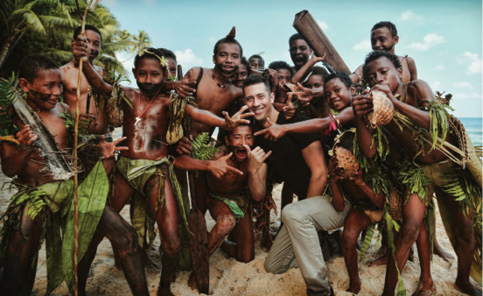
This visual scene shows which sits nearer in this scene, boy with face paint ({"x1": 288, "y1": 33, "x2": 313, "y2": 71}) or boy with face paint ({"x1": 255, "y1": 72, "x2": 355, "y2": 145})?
boy with face paint ({"x1": 255, "y1": 72, "x2": 355, "y2": 145})

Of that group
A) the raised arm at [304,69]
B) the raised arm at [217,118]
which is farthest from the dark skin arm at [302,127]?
the raised arm at [304,69]

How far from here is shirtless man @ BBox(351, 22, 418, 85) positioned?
4.40 metres

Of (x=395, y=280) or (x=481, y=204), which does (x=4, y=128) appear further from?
(x=481, y=204)

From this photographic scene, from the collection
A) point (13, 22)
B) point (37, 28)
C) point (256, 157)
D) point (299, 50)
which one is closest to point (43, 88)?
point (256, 157)

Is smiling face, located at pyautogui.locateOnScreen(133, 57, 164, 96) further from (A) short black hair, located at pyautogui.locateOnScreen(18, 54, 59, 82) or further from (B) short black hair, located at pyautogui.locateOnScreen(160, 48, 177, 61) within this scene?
(B) short black hair, located at pyautogui.locateOnScreen(160, 48, 177, 61)

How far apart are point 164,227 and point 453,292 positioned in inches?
116

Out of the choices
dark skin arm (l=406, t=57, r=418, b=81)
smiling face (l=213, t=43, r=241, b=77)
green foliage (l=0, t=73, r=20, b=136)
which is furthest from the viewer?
dark skin arm (l=406, t=57, r=418, b=81)

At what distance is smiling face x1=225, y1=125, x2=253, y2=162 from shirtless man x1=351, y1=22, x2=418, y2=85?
2.59 meters

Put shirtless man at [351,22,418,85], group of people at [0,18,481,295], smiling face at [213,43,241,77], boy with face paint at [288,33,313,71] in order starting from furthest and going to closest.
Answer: boy with face paint at [288,33,313,71]
shirtless man at [351,22,418,85]
smiling face at [213,43,241,77]
group of people at [0,18,481,295]

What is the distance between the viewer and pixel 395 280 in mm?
2799

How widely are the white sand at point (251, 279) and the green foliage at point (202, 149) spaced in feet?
4.31

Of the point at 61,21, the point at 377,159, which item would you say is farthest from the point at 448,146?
the point at 61,21

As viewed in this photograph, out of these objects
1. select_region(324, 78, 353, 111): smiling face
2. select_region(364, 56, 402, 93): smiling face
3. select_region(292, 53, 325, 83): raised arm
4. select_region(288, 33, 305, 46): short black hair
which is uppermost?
select_region(288, 33, 305, 46): short black hair

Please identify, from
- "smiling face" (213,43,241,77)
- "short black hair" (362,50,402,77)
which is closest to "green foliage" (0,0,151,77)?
"smiling face" (213,43,241,77)
